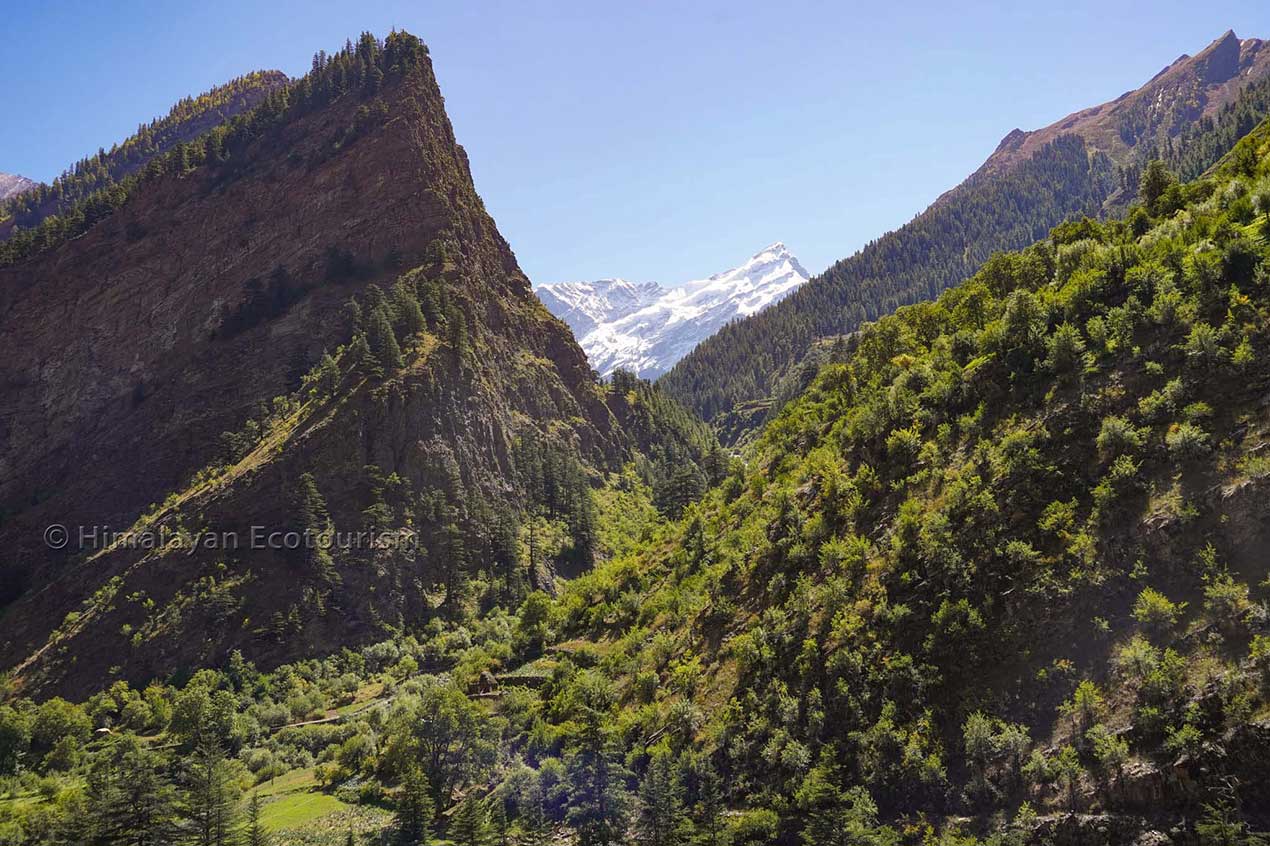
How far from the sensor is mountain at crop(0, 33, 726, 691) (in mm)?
66812

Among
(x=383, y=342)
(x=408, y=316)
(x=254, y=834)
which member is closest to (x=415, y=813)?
(x=254, y=834)

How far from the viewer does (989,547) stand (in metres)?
28.6

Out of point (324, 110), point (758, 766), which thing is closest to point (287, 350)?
point (324, 110)

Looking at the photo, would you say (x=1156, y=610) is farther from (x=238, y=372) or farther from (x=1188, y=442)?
(x=238, y=372)

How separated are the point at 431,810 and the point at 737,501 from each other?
30421 millimetres

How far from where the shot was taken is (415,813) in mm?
37500

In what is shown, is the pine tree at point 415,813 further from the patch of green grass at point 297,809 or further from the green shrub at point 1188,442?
the green shrub at point 1188,442

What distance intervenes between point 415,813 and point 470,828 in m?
6.15

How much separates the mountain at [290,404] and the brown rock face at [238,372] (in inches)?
13.8

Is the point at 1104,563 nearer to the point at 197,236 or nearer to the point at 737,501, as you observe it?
the point at 737,501

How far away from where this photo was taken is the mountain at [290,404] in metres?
66.8

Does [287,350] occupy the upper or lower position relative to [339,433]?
upper

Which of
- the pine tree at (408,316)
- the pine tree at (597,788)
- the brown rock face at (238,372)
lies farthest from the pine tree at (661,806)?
the pine tree at (408,316)

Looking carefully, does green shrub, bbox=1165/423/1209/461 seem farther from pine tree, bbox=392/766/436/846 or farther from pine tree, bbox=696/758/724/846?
pine tree, bbox=392/766/436/846
